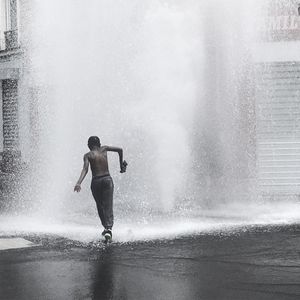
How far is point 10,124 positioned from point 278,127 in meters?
12.3

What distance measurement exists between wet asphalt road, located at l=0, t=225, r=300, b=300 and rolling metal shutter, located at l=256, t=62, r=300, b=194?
8650mm

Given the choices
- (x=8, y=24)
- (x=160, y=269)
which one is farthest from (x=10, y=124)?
(x=160, y=269)

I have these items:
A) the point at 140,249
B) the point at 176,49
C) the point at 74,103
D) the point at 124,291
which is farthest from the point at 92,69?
the point at 124,291

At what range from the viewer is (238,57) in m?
16.5

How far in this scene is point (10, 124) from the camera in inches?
976

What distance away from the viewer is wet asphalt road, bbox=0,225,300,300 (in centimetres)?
577

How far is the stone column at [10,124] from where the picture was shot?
2391 centimetres

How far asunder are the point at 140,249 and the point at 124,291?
2176 mm

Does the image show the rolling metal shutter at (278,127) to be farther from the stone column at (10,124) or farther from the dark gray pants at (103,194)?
the stone column at (10,124)

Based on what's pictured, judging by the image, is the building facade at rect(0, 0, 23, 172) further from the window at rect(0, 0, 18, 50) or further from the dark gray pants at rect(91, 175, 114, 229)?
the dark gray pants at rect(91, 175, 114, 229)

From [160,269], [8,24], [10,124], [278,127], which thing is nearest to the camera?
[160,269]

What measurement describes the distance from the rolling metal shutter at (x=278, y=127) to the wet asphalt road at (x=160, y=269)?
28.4 feet

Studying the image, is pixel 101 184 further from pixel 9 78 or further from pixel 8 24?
pixel 8 24

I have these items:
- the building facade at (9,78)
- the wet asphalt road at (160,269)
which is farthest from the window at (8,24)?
the wet asphalt road at (160,269)
